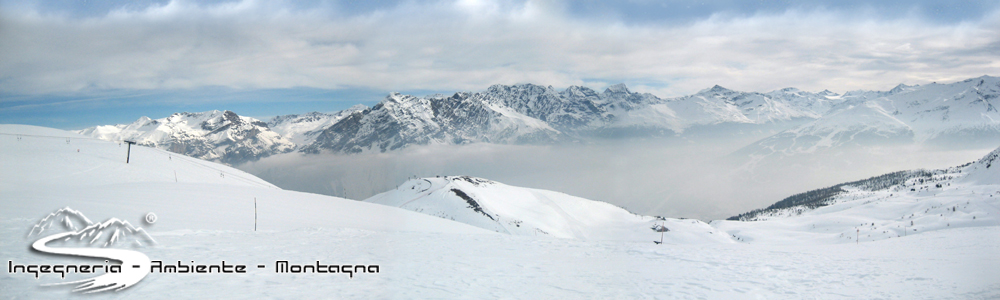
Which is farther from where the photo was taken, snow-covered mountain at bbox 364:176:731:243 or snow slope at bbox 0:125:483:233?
snow-covered mountain at bbox 364:176:731:243

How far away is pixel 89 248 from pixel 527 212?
12554 centimetres

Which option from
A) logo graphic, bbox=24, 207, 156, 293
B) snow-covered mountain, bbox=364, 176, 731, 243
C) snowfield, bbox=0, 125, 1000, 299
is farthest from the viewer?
snow-covered mountain, bbox=364, 176, 731, 243

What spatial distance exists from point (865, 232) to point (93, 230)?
142875 mm

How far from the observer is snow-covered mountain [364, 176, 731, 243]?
376 ft

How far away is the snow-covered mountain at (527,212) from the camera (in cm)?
11475

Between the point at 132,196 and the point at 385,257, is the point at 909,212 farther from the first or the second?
the point at 132,196

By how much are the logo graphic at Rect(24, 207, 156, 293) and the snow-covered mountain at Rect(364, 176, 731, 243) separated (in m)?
98.8

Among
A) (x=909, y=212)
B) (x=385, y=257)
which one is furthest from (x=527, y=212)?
(x=385, y=257)

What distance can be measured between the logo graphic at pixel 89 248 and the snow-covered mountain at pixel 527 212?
98806 millimetres

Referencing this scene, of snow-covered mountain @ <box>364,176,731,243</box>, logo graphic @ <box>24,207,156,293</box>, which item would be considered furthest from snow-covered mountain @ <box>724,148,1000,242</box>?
logo graphic @ <box>24,207,156,293</box>

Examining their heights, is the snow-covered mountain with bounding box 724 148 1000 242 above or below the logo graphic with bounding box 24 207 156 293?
below

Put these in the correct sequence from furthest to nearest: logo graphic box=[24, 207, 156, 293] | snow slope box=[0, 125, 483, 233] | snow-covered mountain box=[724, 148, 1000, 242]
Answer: snow-covered mountain box=[724, 148, 1000, 242], snow slope box=[0, 125, 483, 233], logo graphic box=[24, 207, 156, 293]

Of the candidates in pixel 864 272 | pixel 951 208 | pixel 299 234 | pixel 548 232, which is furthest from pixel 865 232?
pixel 299 234

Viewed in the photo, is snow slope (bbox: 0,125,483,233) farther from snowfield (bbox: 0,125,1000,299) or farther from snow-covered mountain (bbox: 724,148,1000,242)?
snow-covered mountain (bbox: 724,148,1000,242)
